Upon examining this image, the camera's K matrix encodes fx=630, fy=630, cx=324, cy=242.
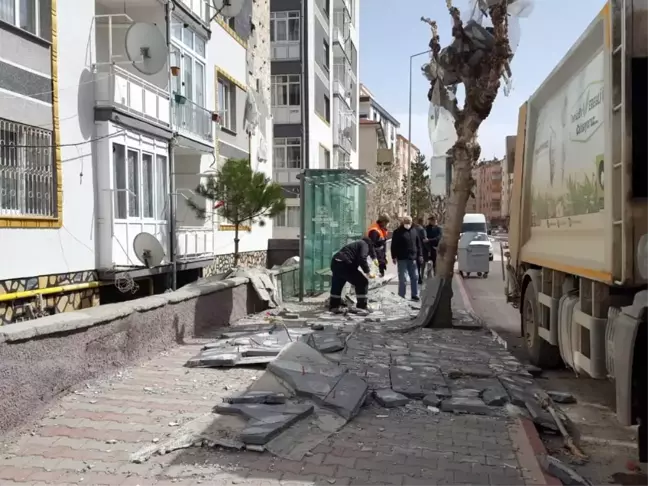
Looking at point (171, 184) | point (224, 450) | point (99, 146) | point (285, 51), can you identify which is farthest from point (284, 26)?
point (224, 450)

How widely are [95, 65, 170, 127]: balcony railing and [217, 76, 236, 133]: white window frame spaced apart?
15.5ft

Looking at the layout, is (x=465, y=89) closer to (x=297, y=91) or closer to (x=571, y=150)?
(x=571, y=150)

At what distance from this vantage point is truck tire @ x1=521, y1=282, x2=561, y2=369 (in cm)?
756

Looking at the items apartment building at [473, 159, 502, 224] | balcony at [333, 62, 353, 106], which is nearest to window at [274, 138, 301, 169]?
balcony at [333, 62, 353, 106]

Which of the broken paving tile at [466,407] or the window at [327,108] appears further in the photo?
the window at [327,108]

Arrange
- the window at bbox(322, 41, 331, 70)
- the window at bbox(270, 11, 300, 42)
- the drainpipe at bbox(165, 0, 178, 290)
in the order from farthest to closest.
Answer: the window at bbox(322, 41, 331, 70) < the window at bbox(270, 11, 300, 42) < the drainpipe at bbox(165, 0, 178, 290)

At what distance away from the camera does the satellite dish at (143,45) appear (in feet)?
38.9

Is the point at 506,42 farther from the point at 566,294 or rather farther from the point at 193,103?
the point at 193,103

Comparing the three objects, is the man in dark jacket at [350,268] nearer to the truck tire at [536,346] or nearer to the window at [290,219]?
the truck tire at [536,346]

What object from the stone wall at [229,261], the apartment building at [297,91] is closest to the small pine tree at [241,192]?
the stone wall at [229,261]

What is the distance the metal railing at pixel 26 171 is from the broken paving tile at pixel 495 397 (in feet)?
23.8

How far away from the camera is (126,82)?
39.8ft

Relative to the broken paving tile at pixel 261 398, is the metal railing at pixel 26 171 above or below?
above

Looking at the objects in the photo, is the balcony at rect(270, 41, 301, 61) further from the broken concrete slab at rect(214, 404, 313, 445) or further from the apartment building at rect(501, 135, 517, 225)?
the broken concrete slab at rect(214, 404, 313, 445)
